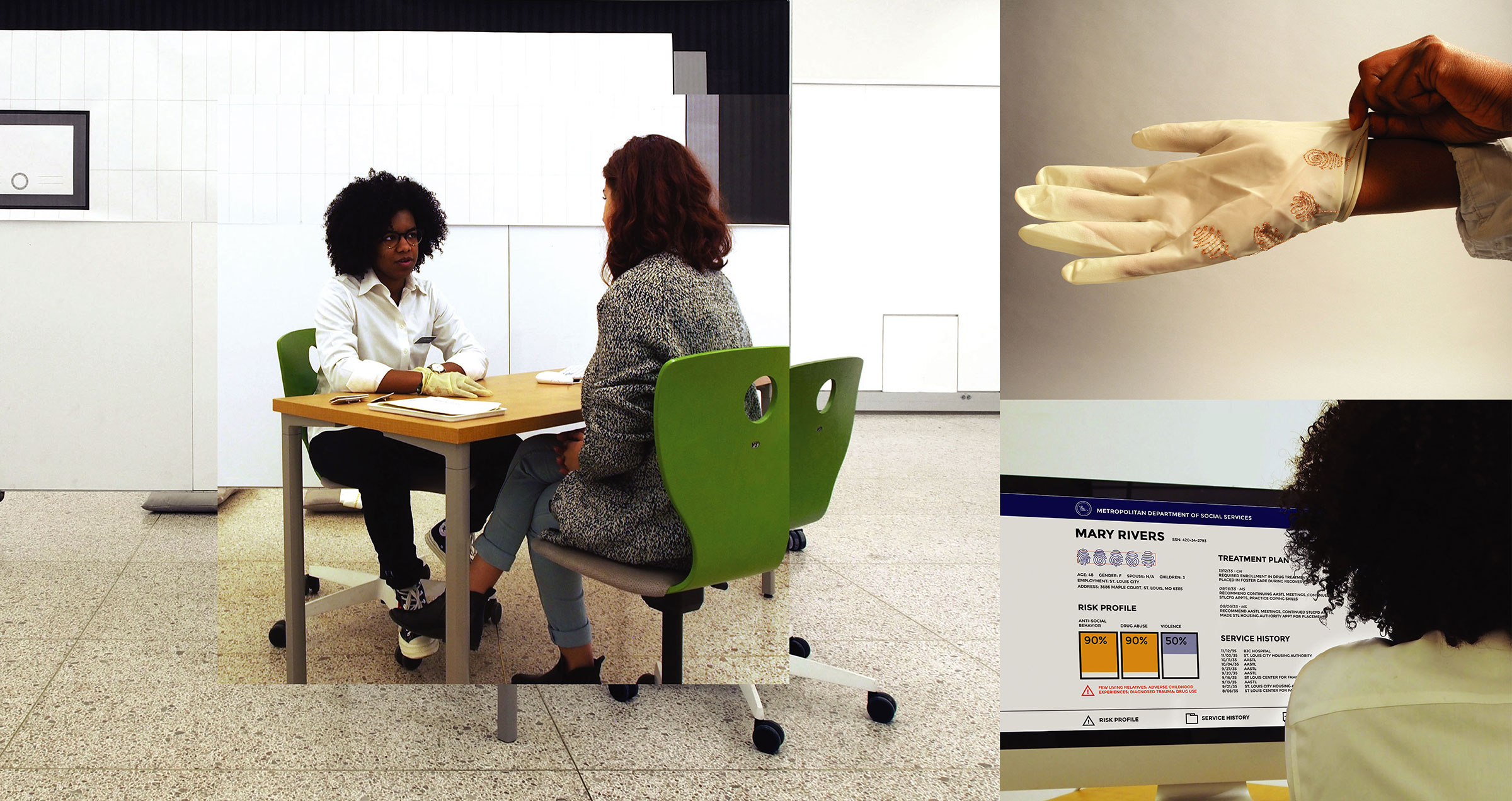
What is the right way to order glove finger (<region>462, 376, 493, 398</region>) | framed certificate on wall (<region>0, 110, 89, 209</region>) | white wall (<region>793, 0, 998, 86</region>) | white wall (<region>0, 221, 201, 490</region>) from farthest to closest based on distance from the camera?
1. white wall (<region>793, 0, 998, 86</region>)
2. white wall (<region>0, 221, 201, 490</region>)
3. framed certificate on wall (<region>0, 110, 89, 209</region>)
4. glove finger (<region>462, 376, 493, 398</region>)

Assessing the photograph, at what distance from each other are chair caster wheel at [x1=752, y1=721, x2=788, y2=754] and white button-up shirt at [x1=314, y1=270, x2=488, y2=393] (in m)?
1.01

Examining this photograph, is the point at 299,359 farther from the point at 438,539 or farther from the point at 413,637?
the point at 413,637

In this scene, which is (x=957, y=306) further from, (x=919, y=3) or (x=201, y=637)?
(x=201, y=637)

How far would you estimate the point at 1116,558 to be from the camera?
977mm

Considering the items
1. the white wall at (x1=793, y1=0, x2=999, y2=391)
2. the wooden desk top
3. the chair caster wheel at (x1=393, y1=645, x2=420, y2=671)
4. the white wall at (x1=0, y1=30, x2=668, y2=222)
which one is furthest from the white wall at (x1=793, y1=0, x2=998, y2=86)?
the chair caster wheel at (x1=393, y1=645, x2=420, y2=671)

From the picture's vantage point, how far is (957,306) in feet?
22.0

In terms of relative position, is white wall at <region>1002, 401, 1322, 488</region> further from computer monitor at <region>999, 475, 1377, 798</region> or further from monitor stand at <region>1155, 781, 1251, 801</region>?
monitor stand at <region>1155, 781, 1251, 801</region>

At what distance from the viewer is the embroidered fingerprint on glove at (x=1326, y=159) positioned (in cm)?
90

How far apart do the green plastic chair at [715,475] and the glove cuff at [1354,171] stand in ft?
3.50

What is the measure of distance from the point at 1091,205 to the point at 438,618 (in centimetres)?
166

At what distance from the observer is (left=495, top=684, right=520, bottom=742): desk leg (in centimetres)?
207

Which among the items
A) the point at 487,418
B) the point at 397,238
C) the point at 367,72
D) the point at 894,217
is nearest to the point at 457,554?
the point at 487,418

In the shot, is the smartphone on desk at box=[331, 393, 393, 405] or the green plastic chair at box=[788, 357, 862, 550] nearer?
the smartphone on desk at box=[331, 393, 393, 405]

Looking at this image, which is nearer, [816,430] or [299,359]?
[299,359]
